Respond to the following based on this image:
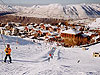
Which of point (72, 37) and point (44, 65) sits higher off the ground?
point (44, 65)

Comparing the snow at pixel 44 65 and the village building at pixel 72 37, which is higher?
the snow at pixel 44 65

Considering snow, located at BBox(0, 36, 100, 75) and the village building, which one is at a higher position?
snow, located at BBox(0, 36, 100, 75)

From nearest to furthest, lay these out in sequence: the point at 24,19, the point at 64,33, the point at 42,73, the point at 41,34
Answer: the point at 42,73
the point at 64,33
the point at 41,34
the point at 24,19

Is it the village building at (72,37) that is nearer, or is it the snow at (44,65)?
the snow at (44,65)

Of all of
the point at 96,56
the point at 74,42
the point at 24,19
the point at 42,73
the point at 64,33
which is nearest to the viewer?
the point at 42,73

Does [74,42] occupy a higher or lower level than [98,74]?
lower

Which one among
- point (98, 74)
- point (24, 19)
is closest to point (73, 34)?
point (98, 74)

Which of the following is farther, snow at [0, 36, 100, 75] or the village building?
the village building

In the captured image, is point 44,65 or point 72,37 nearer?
point 44,65

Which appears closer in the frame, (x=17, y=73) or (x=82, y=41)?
(x=17, y=73)

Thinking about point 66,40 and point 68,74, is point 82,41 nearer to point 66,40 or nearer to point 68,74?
point 66,40

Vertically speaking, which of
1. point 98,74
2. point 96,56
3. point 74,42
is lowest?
point 74,42
